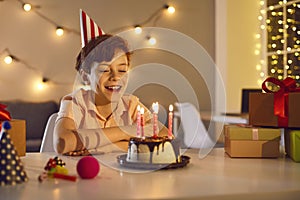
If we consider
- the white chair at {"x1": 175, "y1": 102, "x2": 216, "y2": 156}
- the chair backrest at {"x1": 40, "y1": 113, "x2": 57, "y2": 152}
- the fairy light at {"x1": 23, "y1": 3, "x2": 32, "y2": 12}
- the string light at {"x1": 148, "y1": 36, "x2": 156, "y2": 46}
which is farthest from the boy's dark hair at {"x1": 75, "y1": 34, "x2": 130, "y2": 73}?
the string light at {"x1": 148, "y1": 36, "x2": 156, "y2": 46}

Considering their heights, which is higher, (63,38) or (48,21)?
(48,21)

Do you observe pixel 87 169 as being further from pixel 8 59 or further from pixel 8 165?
pixel 8 59

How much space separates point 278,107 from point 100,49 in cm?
67

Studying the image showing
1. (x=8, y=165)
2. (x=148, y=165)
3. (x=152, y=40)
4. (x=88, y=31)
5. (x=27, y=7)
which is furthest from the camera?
(x=152, y=40)

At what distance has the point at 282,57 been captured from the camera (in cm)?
393

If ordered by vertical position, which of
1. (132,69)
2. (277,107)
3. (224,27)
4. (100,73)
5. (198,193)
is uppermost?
(224,27)

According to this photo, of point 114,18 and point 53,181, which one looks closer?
point 53,181

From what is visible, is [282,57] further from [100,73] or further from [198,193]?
[198,193]

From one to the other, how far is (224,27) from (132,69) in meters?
0.97

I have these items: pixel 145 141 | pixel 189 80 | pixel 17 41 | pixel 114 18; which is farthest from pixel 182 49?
pixel 145 141

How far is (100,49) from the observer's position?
1677mm

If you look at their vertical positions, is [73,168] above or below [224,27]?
below

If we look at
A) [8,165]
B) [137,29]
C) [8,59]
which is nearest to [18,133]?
[8,165]

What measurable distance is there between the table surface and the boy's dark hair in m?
0.49
